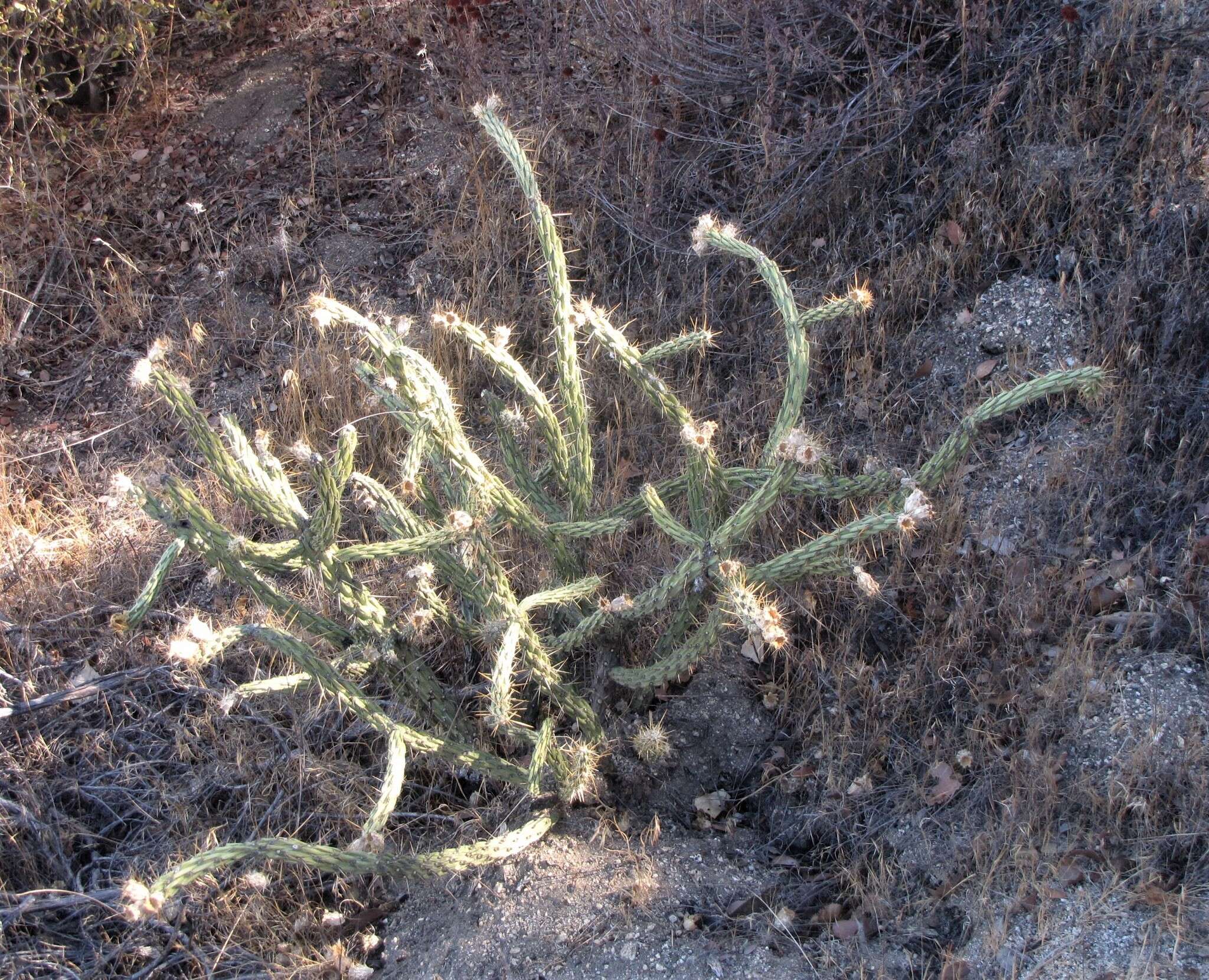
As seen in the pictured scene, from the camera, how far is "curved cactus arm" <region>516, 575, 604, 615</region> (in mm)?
2705

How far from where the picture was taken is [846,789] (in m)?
3.14

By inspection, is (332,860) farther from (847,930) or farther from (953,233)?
(953,233)

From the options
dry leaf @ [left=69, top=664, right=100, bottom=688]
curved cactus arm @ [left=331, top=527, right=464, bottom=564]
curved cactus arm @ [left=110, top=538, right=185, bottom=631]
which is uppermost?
curved cactus arm @ [left=331, top=527, right=464, bottom=564]

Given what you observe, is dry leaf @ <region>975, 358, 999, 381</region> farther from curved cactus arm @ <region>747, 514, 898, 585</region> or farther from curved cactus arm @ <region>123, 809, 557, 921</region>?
curved cactus arm @ <region>123, 809, 557, 921</region>

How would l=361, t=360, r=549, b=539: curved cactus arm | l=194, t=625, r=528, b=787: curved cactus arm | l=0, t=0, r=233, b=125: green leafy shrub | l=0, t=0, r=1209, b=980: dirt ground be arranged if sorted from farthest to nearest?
l=0, t=0, r=233, b=125: green leafy shrub → l=0, t=0, r=1209, b=980: dirt ground → l=361, t=360, r=549, b=539: curved cactus arm → l=194, t=625, r=528, b=787: curved cactus arm

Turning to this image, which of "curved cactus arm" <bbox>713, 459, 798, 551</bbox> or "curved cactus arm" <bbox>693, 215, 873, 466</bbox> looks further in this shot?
"curved cactus arm" <bbox>693, 215, 873, 466</bbox>

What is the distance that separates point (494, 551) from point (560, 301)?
0.78 meters

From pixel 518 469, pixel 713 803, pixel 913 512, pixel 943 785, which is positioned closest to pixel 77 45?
pixel 518 469

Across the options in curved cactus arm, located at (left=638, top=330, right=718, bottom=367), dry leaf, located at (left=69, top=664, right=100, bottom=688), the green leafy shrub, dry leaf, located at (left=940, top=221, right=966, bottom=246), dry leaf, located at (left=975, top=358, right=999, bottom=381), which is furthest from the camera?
the green leafy shrub

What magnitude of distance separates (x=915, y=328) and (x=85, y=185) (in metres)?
4.32

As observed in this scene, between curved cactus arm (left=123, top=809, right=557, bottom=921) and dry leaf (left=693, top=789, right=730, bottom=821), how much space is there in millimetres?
530

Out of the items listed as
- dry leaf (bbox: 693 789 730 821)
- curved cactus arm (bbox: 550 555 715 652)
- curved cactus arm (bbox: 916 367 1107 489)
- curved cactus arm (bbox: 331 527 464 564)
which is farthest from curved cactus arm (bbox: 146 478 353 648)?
curved cactus arm (bbox: 916 367 1107 489)

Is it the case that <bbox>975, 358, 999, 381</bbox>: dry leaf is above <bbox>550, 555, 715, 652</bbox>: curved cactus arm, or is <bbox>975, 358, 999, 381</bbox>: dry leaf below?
above

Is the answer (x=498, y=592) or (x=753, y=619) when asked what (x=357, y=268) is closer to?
(x=498, y=592)
